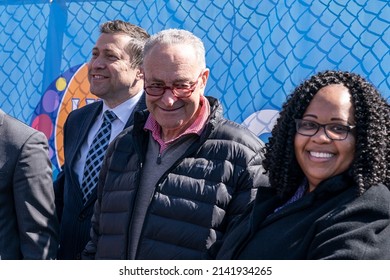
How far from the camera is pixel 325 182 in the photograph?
229 cm

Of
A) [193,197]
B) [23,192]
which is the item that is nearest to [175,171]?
[193,197]

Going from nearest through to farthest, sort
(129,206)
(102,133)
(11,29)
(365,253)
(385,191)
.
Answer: (365,253) → (385,191) → (129,206) → (102,133) → (11,29)

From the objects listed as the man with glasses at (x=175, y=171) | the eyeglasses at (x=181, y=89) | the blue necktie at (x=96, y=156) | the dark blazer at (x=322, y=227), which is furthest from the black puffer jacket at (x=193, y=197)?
the blue necktie at (x=96, y=156)

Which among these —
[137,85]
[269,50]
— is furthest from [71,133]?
[269,50]

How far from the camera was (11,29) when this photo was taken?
13.1 ft

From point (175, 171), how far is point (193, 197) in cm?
13

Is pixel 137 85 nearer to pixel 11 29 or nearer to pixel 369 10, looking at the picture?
pixel 11 29

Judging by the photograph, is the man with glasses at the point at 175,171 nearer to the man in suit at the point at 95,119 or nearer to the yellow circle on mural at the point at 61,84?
the man in suit at the point at 95,119

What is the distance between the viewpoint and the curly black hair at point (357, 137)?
2.28 meters

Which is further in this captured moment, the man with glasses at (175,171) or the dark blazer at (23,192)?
the dark blazer at (23,192)

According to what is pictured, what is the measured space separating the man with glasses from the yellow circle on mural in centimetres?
90

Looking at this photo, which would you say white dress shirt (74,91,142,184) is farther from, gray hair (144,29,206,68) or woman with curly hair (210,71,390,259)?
woman with curly hair (210,71,390,259)

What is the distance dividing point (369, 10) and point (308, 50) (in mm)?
305

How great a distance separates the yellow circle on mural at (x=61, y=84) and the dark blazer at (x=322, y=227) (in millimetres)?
1646
